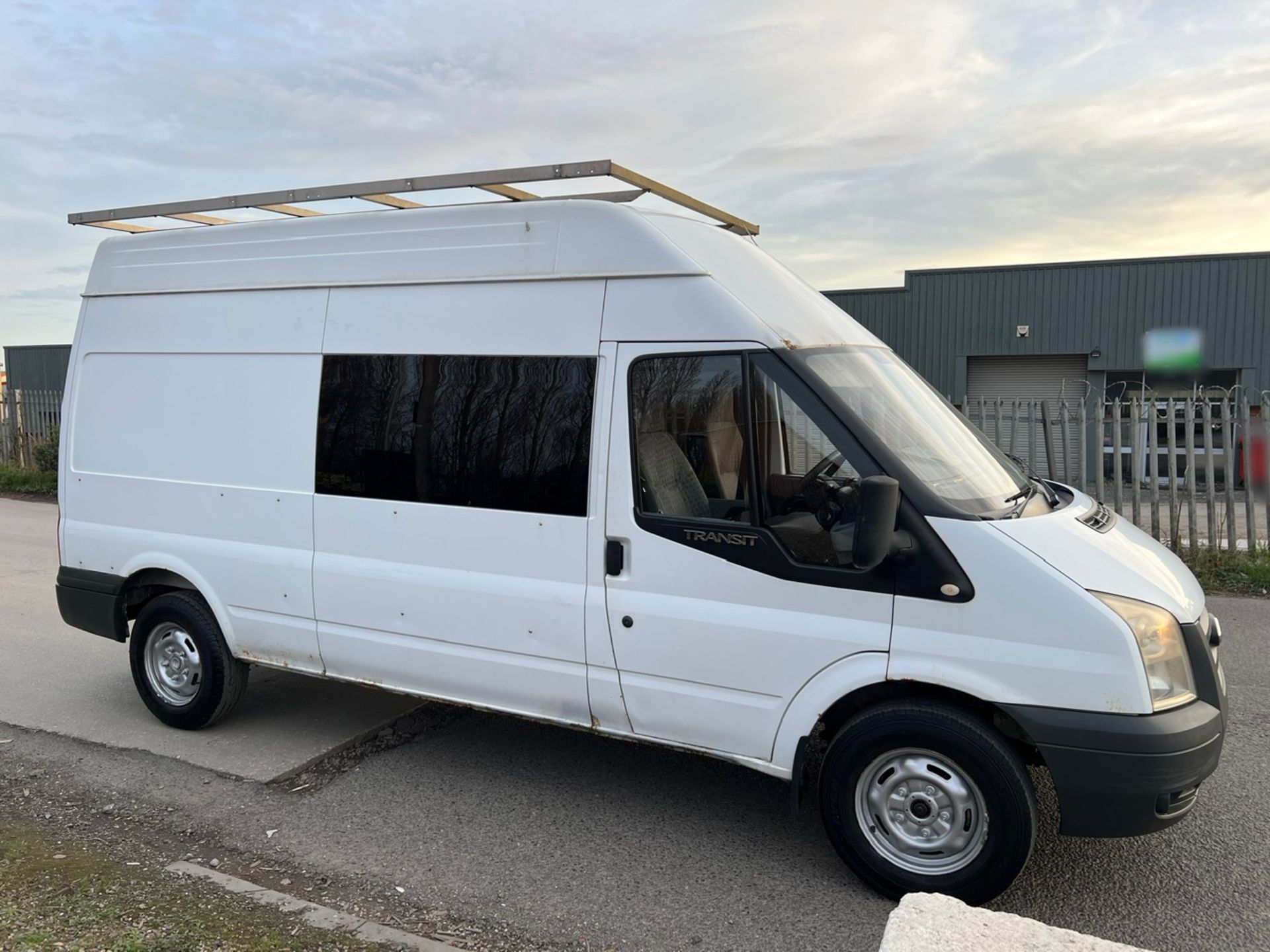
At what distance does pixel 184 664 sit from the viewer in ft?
18.0

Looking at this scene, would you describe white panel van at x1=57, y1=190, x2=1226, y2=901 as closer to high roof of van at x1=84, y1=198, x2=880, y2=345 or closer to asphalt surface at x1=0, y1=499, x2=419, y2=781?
high roof of van at x1=84, y1=198, x2=880, y2=345

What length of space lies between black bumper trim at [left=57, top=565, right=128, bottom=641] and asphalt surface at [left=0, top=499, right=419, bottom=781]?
527 millimetres

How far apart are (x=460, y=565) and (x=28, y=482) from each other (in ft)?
55.8

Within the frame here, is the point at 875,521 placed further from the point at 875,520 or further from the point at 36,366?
the point at 36,366

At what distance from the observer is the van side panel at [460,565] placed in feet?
13.9

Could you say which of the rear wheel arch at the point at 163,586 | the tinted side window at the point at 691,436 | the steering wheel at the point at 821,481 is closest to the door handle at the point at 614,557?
the tinted side window at the point at 691,436

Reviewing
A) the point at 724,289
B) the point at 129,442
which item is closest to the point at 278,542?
the point at 129,442

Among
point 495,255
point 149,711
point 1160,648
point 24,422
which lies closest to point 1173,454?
point 1160,648

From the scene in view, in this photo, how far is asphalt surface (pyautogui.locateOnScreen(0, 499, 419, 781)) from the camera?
17.0 ft

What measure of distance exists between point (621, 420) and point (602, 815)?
5.82ft

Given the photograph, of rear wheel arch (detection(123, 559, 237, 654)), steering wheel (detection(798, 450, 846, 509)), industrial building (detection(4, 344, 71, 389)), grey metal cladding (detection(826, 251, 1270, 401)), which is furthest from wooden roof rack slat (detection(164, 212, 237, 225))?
industrial building (detection(4, 344, 71, 389))

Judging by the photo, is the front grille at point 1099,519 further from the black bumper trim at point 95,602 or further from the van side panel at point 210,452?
the black bumper trim at point 95,602

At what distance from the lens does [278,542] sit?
16.3 ft

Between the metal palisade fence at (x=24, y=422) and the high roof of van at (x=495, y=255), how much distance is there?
15.9 meters
